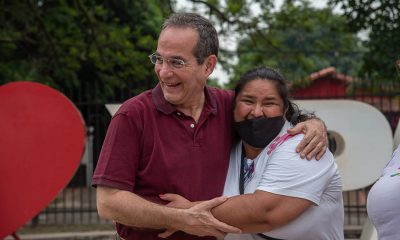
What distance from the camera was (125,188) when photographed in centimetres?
272

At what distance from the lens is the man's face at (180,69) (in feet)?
9.18

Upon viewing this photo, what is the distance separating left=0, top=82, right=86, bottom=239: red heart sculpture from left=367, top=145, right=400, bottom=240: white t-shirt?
4514 millimetres

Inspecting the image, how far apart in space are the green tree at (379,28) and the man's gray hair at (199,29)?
5388 millimetres

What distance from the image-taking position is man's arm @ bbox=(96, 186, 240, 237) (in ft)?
8.75

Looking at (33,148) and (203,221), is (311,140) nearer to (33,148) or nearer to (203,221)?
(203,221)

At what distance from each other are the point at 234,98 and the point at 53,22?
39.1 ft

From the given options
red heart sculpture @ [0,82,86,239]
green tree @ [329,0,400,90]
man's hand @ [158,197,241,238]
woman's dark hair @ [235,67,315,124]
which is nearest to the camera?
man's hand @ [158,197,241,238]

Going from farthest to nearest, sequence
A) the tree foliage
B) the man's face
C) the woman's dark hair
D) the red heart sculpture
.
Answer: the tree foliage
the red heart sculpture
the woman's dark hair
the man's face

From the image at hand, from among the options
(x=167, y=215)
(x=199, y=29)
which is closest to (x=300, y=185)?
(x=167, y=215)

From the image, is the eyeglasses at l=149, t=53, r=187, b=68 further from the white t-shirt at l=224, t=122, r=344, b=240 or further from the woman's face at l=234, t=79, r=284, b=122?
the white t-shirt at l=224, t=122, r=344, b=240

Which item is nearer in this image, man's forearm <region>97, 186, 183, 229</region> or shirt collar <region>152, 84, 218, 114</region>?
man's forearm <region>97, 186, 183, 229</region>

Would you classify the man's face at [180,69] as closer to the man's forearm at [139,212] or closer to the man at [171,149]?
the man at [171,149]

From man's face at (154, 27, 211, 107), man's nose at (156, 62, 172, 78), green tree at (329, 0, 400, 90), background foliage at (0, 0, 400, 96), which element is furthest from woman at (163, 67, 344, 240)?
background foliage at (0, 0, 400, 96)

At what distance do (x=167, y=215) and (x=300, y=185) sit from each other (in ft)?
1.81
